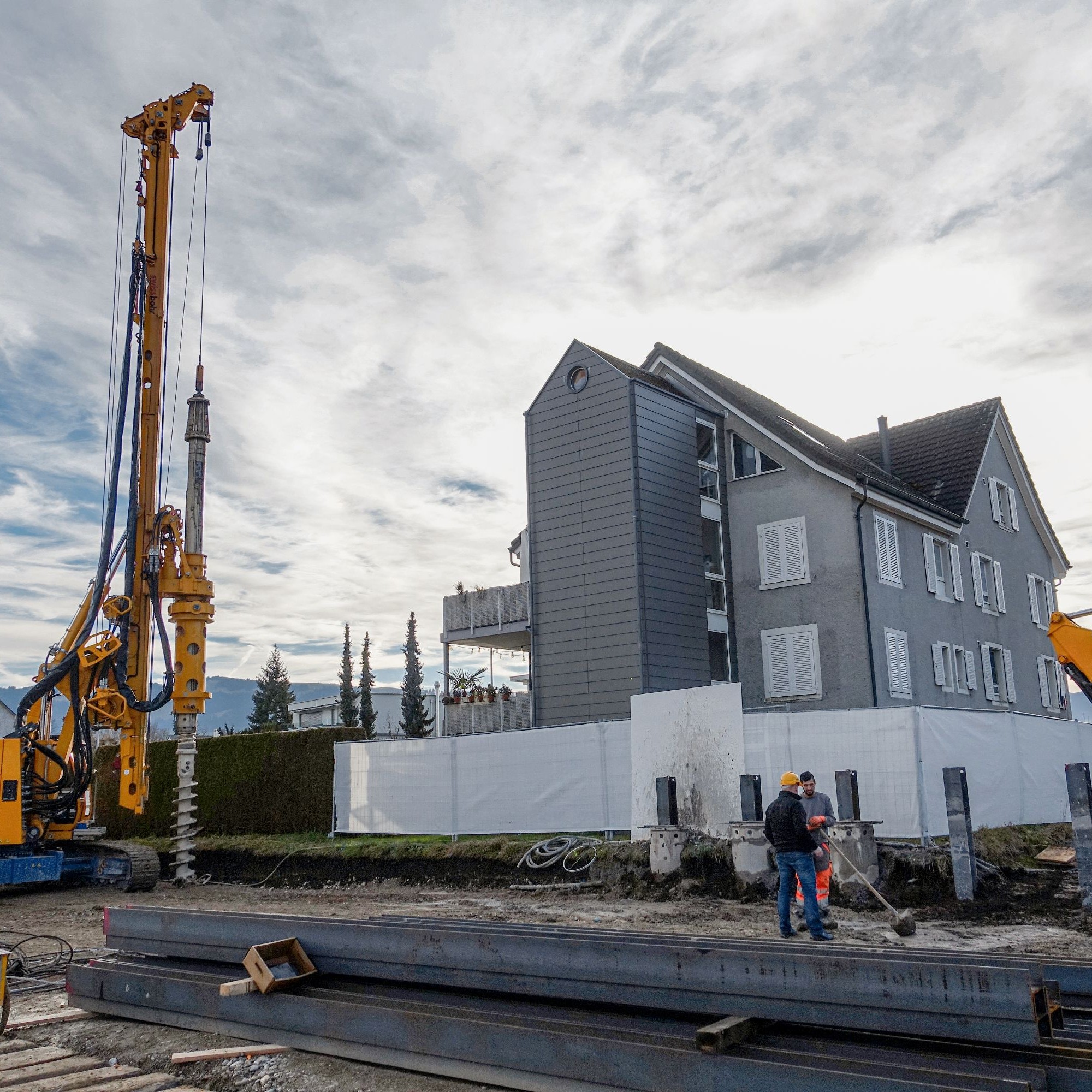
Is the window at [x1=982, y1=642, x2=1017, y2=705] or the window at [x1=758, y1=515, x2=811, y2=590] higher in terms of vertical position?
the window at [x1=758, y1=515, x2=811, y2=590]

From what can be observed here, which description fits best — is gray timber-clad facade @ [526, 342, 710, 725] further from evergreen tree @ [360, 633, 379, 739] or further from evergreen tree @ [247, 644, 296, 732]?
evergreen tree @ [247, 644, 296, 732]

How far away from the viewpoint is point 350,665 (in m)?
90.7

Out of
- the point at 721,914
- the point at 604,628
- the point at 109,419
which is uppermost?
the point at 109,419

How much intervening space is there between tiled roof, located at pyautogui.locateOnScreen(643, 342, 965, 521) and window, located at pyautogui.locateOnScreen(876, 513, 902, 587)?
72 cm

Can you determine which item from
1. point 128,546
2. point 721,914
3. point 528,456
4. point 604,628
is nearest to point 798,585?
point 604,628

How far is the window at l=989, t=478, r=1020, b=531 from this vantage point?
31109 mm

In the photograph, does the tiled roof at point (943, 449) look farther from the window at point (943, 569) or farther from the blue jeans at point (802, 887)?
the blue jeans at point (802, 887)

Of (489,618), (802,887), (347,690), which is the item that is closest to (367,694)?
(347,690)

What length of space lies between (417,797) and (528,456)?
9.49 metres

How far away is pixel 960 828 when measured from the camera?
12.8 m

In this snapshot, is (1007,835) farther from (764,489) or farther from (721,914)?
(764,489)

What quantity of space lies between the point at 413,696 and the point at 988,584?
4062 cm

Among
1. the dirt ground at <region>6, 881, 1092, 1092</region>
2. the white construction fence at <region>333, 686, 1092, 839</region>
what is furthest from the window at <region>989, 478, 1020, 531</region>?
the dirt ground at <region>6, 881, 1092, 1092</region>

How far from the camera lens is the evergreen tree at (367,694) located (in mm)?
67938
